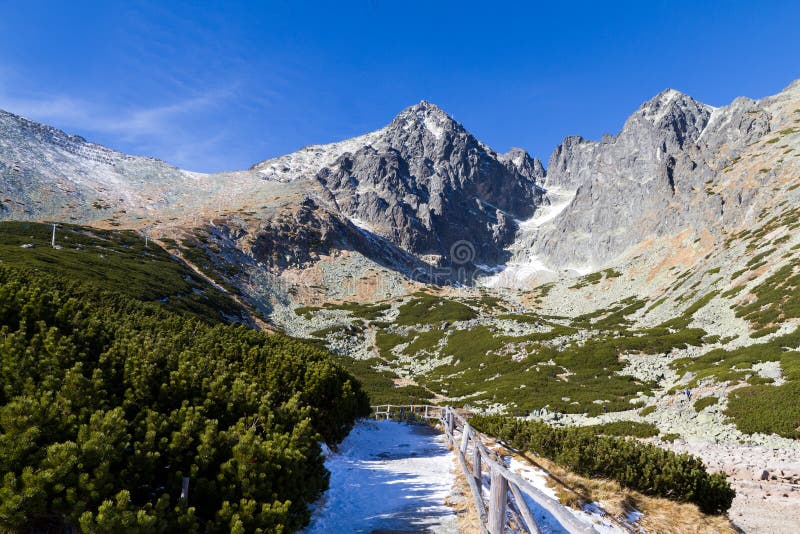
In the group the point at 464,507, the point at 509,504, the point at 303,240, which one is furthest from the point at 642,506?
the point at 303,240

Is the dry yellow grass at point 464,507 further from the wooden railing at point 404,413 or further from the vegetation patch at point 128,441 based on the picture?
the wooden railing at point 404,413

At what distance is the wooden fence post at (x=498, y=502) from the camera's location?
675 centimetres

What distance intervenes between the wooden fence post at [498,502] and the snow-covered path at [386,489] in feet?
7.20

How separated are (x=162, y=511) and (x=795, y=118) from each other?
18812 centimetres

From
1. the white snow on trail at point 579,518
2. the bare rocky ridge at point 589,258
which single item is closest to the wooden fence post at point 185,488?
the white snow on trail at point 579,518

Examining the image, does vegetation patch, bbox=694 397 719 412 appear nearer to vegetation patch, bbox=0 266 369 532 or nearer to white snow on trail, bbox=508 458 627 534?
white snow on trail, bbox=508 458 627 534

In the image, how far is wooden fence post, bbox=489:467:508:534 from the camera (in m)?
6.75

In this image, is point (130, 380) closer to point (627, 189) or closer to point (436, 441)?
point (436, 441)

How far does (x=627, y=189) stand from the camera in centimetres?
19862

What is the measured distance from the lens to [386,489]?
11.6 m

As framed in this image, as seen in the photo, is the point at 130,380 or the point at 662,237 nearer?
the point at 130,380

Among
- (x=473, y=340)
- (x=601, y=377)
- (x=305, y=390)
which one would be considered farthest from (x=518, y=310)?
(x=305, y=390)

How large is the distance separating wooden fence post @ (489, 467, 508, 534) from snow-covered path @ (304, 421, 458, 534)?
7.20 ft

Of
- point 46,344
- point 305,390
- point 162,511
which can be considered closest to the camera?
point 162,511
